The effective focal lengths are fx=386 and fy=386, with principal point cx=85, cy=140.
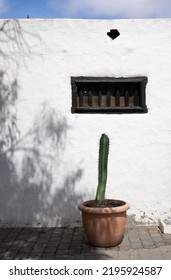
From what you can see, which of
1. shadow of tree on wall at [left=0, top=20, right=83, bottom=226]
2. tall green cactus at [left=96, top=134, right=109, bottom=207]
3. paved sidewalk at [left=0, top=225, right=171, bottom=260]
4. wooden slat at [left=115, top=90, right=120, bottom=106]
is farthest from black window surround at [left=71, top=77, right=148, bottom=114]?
paved sidewalk at [left=0, top=225, right=171, bottom=260]

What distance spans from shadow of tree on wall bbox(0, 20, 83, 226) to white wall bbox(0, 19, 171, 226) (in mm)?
17

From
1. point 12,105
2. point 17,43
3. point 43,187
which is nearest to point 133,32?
point 17,43

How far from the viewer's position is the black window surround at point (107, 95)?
6574 mm

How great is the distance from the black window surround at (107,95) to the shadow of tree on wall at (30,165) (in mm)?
496

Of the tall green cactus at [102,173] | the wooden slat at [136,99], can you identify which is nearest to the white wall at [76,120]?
the wooden slat at [136,99]

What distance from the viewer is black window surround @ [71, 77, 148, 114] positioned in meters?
A: 6.57

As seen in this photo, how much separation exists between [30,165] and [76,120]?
1112mm

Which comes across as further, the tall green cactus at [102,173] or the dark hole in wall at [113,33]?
the dark hole in wall at [113,33]

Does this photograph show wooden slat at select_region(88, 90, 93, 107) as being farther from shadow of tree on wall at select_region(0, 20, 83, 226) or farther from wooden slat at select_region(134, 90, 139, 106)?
wooden slat at select_region(134, 90, 139, 106)

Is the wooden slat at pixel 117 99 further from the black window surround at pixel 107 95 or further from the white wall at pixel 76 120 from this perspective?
the white wall at pixel 76 120

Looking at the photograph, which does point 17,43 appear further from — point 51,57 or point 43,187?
point 43,187

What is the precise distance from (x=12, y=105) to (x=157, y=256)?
3435 millimetres

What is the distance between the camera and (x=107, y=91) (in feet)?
22.0

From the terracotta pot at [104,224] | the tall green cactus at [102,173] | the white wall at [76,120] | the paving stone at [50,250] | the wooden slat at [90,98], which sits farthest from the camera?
the wooden slat at [90,98]
